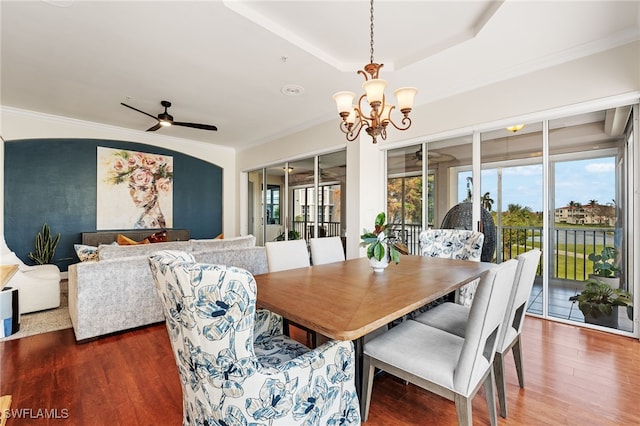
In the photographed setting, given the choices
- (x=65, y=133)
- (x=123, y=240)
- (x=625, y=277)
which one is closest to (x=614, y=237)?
(x=625, y=277)

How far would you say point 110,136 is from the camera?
214 inches

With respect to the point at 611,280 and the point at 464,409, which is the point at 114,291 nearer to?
the point at 464,409

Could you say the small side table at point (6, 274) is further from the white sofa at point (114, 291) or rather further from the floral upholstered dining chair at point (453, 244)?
the floral upholstered dining chair at point (453, 244)

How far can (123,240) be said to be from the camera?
3.87 meters

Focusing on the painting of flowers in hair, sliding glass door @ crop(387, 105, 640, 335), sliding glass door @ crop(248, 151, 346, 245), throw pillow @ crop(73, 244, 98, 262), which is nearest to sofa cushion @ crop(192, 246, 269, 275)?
throw pillow @ crop(73, 244, 98, 262)

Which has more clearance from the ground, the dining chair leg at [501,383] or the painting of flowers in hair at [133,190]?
the painting of flowers in hair at [133,190]

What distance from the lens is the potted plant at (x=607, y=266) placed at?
290 cm

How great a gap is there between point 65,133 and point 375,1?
215 inches

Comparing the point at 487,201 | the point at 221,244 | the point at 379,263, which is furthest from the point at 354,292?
the point at 487,201

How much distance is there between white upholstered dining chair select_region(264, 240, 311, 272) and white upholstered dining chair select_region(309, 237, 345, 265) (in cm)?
11

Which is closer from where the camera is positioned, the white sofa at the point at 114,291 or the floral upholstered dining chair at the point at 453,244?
the white sofa at the point at 114,291

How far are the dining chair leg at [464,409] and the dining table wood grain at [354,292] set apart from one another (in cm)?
40

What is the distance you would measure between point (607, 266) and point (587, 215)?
53cm

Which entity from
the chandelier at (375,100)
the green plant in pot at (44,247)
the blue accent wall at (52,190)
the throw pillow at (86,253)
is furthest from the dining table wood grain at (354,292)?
the blue accent wall at (52,190)
